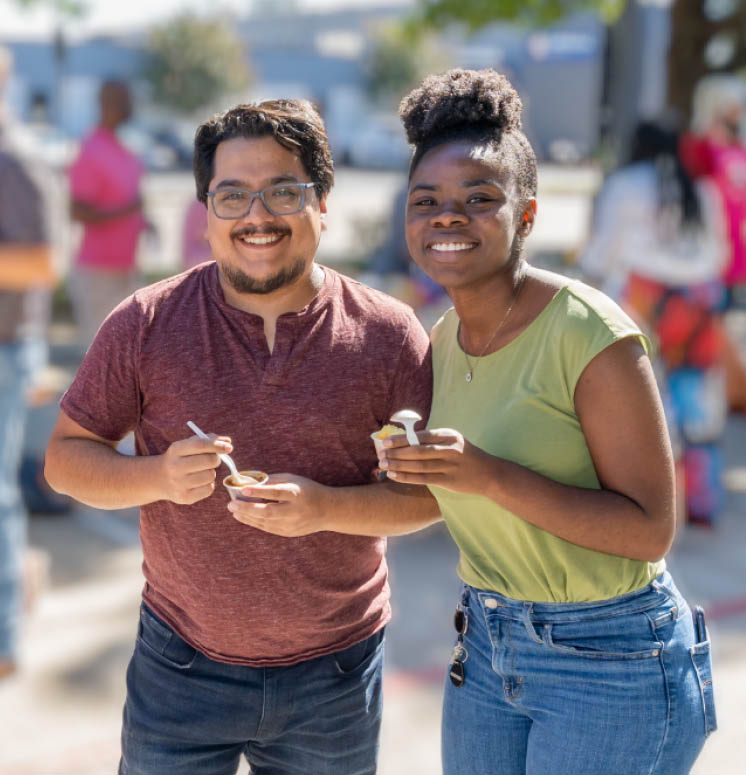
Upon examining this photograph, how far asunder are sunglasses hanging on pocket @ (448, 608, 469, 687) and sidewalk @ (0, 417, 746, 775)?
160 centimetres

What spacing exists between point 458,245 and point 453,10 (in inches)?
372

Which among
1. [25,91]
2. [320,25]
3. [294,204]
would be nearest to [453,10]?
[294,204]

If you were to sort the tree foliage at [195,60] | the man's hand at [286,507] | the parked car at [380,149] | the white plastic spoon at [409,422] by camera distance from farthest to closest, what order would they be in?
1. the tree foliage at [195,60]
2. the parked car at [380,149]
3. the man's hand at [286,507]
4. the white plastic spoon at [409,422]

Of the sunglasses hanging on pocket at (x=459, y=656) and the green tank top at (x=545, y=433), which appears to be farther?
the sunglasses hanging on pocket at (x=459, y=656)

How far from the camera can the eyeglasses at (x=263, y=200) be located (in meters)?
2.15

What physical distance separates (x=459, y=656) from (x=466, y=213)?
883 mm

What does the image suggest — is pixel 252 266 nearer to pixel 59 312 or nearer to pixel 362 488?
pixel 362 488

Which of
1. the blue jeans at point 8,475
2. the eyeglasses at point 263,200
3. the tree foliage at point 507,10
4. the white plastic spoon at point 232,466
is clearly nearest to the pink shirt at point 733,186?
the blue jeans at point 8,475

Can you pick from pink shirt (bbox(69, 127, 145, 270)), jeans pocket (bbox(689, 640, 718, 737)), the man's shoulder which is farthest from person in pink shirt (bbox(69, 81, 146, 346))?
jeans pocket (bbox(689, 640, 718, 737))

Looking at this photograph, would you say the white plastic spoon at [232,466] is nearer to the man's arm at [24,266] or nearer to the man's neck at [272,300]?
the man's neck at [272,300]

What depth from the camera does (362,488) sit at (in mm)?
2166

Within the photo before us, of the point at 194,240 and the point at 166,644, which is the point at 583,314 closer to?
the point at 166,644

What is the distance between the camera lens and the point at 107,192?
23.5 ft

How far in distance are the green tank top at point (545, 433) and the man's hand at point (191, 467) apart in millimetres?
488
